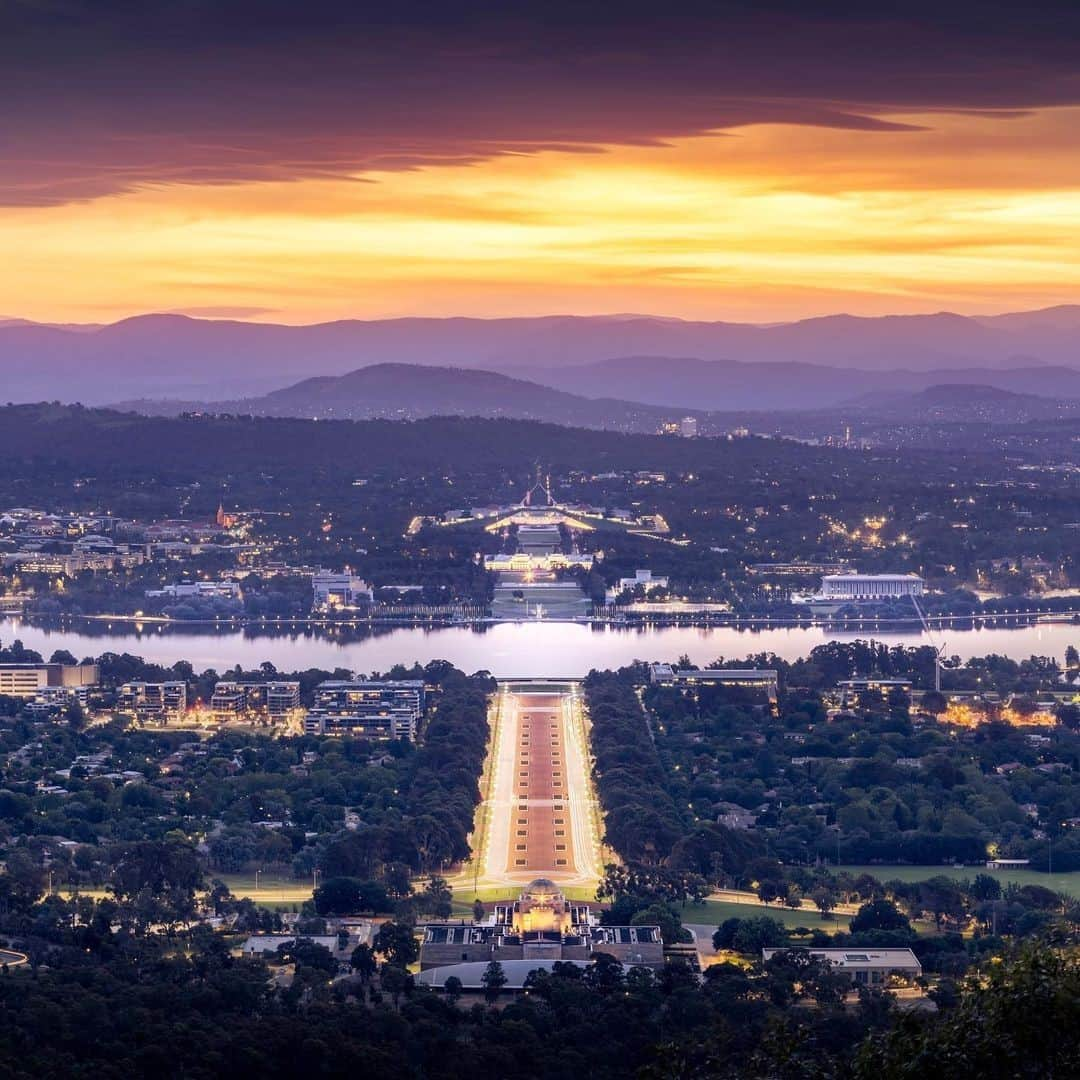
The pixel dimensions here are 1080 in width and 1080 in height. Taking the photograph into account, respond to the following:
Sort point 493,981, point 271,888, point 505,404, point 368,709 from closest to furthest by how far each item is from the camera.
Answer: point 493,981 < point 271,888 < point 368,709 < point 505,404

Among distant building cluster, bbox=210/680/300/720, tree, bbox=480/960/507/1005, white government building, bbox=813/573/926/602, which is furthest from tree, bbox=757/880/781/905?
white government building, bbox=813/573/926/602

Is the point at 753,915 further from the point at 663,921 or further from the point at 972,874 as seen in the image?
the point at 972,874

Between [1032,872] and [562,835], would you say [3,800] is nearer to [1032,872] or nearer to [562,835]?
[562,835]

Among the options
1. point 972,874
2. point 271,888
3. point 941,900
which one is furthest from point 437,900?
point 972,874

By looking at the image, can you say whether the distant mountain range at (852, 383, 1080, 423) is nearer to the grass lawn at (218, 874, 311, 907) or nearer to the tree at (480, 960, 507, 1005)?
the grass lawn at (218, 874, 311, 907)

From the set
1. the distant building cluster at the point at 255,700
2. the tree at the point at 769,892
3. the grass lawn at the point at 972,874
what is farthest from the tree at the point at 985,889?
the distant building cluster at the point at 255,700
